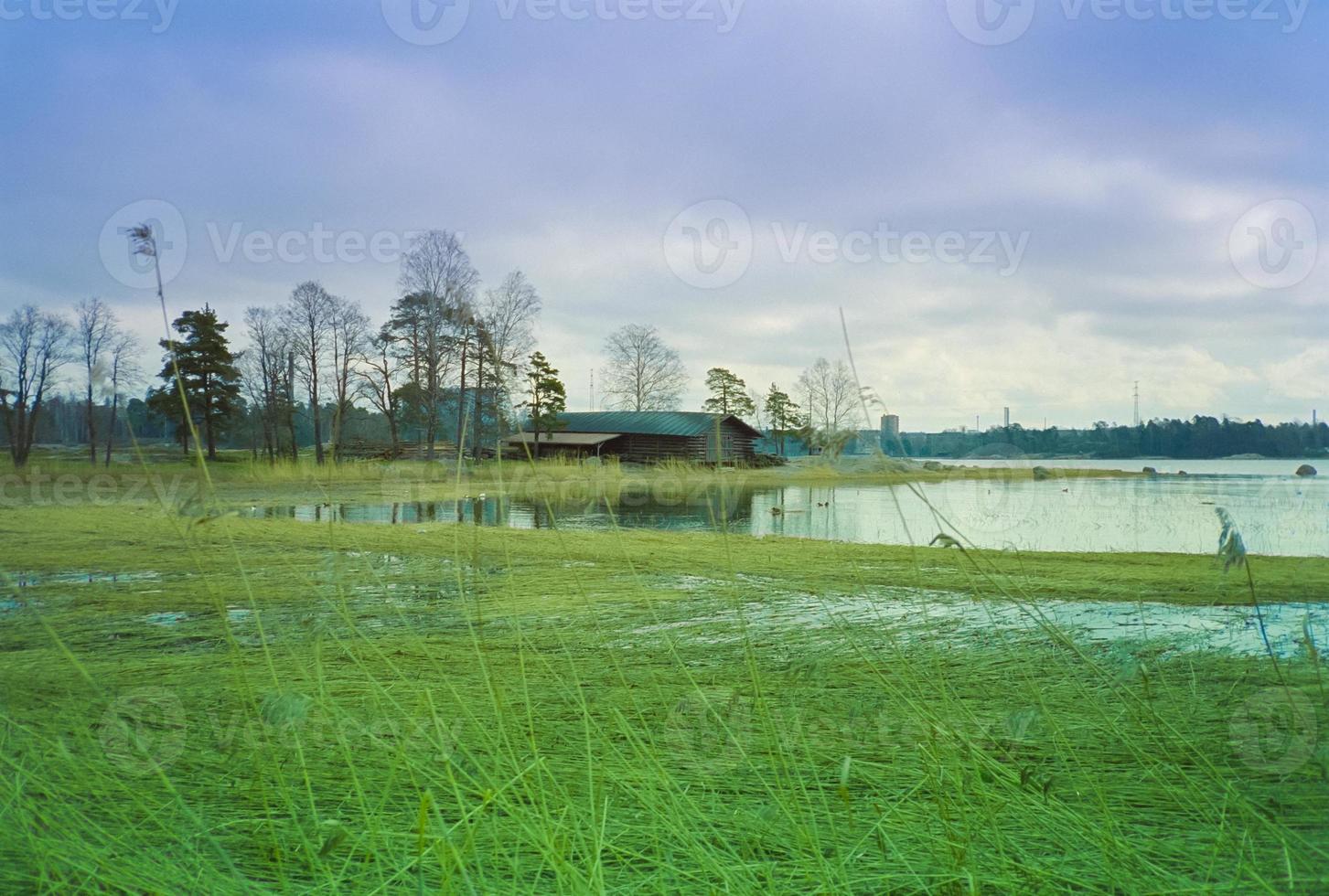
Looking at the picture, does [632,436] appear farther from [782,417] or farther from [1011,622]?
[782,417]

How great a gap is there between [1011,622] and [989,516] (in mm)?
9049

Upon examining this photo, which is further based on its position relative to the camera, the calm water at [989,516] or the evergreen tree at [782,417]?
the calm water at [989,516]

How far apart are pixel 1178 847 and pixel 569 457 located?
76.4 ft

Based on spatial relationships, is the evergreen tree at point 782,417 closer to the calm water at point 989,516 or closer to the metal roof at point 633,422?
the calm water at point 989,516

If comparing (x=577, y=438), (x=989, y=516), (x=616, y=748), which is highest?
(x=577, y=438)

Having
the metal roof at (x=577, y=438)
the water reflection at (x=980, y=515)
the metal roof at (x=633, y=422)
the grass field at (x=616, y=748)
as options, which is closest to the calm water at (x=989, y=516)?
the water reflection at (x=980, y=515)

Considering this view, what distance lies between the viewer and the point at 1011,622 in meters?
4.46

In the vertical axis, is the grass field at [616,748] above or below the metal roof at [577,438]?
below

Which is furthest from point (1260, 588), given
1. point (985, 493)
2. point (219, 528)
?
point (985, 493)

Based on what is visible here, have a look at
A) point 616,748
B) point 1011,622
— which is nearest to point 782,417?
point 616,748

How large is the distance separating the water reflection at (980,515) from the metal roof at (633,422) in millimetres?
3365

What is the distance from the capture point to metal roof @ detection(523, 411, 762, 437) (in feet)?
73.5

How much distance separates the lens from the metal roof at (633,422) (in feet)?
73.5

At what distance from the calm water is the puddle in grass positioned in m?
1.92
